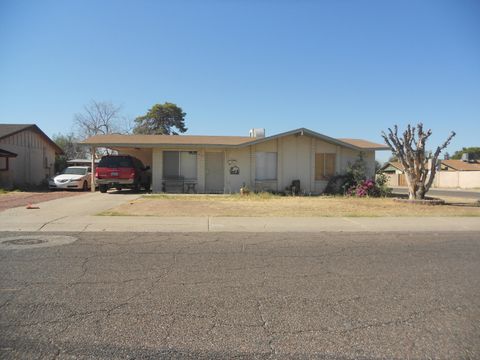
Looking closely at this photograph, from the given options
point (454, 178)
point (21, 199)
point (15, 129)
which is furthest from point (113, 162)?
point (454, 178)

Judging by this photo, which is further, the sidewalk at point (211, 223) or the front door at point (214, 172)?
the front door at point (214, 172)

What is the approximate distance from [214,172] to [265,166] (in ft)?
9.14

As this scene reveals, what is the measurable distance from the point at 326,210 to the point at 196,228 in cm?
566

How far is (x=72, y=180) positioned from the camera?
72.6ft

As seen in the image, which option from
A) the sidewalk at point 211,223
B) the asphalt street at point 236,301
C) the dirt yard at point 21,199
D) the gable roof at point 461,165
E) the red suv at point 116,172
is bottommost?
the asphalt street at point 236,301

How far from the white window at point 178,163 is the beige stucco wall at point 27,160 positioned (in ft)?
31.6

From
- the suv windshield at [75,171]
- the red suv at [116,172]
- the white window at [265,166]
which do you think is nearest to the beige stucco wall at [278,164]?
the white window at [265,166]

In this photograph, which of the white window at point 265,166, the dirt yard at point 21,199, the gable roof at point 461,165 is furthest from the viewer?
the gable roof at point 461,165

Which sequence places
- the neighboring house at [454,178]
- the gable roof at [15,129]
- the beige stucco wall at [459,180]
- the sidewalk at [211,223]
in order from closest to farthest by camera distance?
the sidewalk at [211,223], the gable roof at [15,129], the beige stucco wall at [459,180], the neighboring house at [454,178]

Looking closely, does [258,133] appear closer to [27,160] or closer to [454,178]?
[27,160]

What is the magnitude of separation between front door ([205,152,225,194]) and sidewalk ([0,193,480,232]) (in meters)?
10.1

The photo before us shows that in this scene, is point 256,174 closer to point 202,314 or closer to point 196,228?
point 196,228

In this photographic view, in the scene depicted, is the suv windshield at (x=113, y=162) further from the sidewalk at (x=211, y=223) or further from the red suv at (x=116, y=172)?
the sidewalk at (x=211, y=223)

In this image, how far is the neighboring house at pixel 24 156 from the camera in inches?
953
